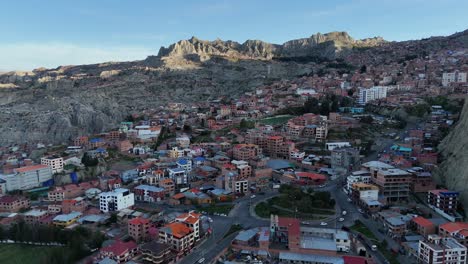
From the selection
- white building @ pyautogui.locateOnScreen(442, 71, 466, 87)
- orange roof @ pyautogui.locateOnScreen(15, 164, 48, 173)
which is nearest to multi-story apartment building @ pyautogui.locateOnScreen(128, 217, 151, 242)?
orange roof @ pyautogui.locateOnScreen(15, 164, 48, 173)

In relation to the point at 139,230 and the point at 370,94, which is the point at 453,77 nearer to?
the point at 370,94

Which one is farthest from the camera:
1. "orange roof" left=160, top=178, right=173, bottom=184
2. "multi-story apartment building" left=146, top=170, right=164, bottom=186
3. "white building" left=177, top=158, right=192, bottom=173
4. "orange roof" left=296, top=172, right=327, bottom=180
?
"white building" left=177, top=158, right=192, bottom=173

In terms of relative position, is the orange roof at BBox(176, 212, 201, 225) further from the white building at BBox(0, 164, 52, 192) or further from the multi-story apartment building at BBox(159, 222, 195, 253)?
the white building at BBox(0, 164, 52, 192)

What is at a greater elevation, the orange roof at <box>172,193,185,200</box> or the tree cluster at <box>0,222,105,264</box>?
the orange roof at <box>172,193,185,200</box>

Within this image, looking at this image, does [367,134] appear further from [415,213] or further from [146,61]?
[146,61]

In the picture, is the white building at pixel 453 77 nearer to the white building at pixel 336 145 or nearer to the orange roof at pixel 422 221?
the white building at pixel 336 145

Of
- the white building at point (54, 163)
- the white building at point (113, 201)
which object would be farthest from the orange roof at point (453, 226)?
the white building at point (54, 163)
